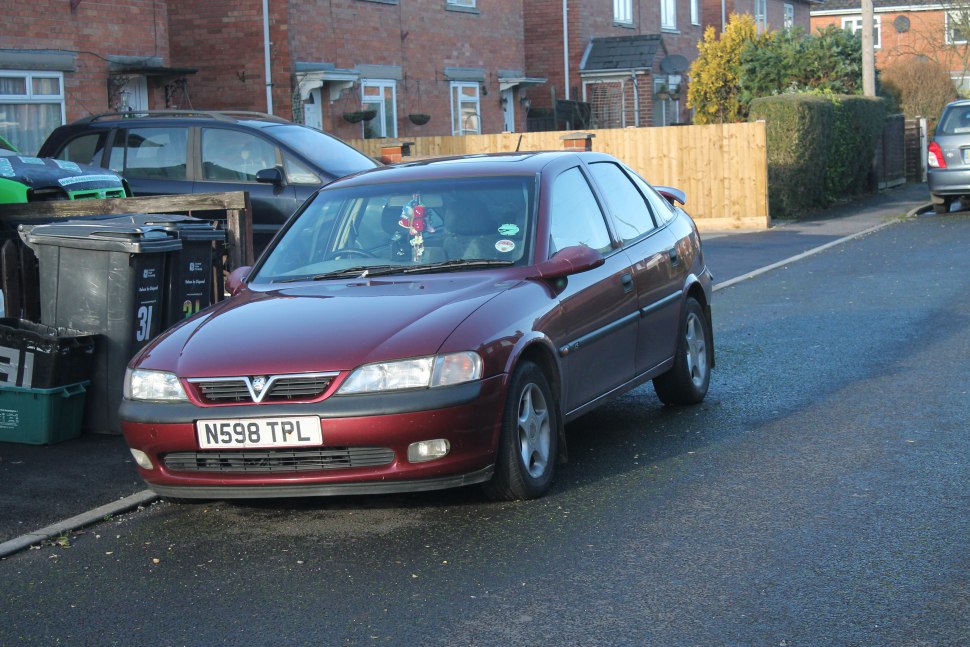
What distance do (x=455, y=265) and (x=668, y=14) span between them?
1464 inches

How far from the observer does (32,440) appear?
7.80 meters

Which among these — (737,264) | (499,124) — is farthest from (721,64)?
(737,264)

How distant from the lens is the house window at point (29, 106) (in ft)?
62.0

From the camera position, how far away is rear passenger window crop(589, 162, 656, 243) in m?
7.71

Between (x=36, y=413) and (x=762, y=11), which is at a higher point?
(x=762, y=11)

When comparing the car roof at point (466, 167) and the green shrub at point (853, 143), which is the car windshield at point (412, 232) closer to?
the car roof at point (466, 167)

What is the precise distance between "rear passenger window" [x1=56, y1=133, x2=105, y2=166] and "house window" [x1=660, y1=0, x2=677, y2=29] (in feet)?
98.1

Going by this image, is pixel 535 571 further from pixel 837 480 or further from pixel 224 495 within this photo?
pixel 837 480

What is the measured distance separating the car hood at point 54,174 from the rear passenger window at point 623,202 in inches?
183

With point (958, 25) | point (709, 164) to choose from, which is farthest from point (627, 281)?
point (958, 25)

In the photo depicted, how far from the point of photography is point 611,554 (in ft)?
17.5

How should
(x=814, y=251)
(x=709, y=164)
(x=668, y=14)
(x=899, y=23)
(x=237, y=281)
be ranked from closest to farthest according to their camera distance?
(x=237, y=281)
(x=814, y=251)
(x=709, y=164)
(x=668, y=14)
(x=899, y=23)

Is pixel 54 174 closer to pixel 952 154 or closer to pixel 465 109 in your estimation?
pixel 952 154

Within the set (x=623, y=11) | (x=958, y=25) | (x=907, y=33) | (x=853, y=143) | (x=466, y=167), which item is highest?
(x=907, y=33)
